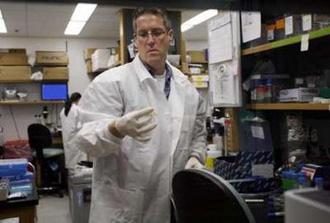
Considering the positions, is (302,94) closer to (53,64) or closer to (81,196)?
(81,196)

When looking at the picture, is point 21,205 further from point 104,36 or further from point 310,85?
point 104,36

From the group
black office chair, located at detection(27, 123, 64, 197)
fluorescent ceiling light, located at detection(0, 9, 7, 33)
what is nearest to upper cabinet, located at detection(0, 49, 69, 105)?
fluorescent ceiling light, located at detection(0, 9, 7, 33)

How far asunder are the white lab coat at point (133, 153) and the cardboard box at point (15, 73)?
519cm

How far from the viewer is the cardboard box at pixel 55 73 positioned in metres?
6.55

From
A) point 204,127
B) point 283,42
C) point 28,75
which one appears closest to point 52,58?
point 28,75

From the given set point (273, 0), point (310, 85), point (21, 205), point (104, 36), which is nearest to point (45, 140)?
point (104, 36)

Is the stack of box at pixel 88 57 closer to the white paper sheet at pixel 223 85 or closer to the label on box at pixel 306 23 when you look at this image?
the white paper sheet at pixel 223 85

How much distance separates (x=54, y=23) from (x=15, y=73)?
46.8 inches

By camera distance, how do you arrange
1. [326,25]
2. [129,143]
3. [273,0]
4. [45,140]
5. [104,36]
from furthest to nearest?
[104,36] < [45,140] < [129,143] < [326,25] < [273,0]

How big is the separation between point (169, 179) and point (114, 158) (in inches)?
10.2

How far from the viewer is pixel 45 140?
5504 mm

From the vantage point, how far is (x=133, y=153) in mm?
1603

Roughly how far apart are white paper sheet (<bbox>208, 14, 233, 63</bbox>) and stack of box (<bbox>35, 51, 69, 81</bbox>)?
484 cm

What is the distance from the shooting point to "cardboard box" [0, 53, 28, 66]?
627 centimetres
